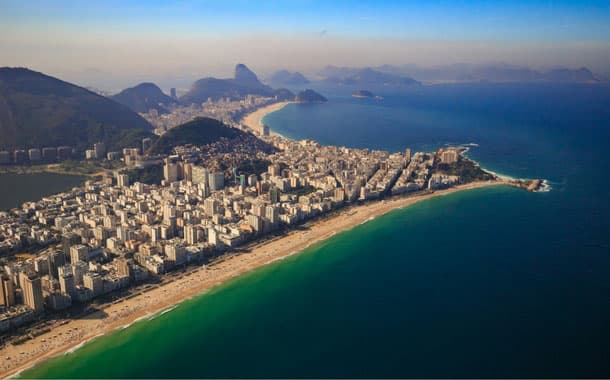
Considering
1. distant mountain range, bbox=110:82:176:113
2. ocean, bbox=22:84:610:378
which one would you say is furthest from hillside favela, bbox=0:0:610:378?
distant mountain range, bbox=110:82:176:113

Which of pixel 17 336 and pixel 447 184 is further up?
pixel 447 184

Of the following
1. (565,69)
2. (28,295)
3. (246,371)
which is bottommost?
(246,371)

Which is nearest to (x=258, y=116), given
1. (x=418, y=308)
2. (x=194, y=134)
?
(x=194, y=134)

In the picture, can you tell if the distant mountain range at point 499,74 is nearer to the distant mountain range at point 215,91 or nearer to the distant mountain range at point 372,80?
the distant mountain range at point 372,80

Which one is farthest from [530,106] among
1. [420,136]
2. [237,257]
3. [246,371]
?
[246,371]

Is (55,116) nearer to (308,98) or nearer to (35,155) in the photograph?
(35,155)

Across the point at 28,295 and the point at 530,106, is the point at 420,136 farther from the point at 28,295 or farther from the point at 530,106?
the point at 28,295
